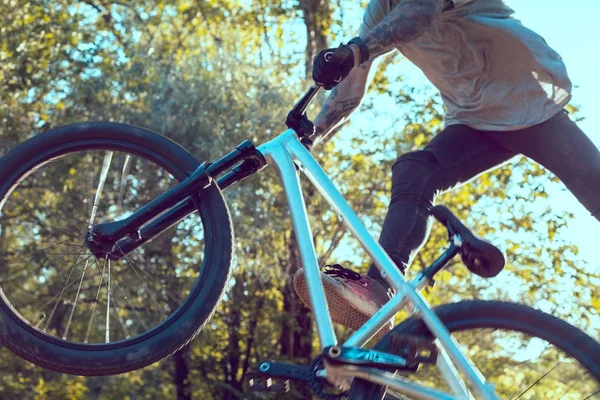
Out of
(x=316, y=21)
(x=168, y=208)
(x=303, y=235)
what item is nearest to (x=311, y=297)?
(x=303, y=235)

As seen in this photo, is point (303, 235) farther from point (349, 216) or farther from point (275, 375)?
point (275, 375)

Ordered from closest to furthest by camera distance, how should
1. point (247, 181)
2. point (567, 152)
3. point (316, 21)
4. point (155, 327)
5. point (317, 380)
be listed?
1. point (317, 380)
2. point (155, 327)
3. point (567, 152)
4. point (247, 181)
5. point (316, 21)

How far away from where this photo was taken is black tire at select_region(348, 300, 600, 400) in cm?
206

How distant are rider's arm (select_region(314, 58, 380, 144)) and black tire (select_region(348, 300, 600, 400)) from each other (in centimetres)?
97

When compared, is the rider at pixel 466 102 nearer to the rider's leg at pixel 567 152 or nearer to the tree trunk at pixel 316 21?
the rider's leg at pixel 567 152

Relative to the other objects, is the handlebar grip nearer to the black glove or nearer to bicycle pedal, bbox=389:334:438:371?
the black glove

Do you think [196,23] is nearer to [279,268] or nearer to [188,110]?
[188,110]

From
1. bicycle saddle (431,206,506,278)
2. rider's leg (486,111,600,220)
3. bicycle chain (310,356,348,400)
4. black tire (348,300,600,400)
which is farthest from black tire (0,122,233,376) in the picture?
rider's leg (486,111,600,220)

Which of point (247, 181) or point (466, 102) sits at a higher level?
point (247, 181)

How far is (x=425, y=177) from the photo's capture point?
2785 millimetres

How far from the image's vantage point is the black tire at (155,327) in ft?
8.11

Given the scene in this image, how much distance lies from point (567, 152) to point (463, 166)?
0.31 meters

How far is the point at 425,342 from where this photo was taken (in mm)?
2197

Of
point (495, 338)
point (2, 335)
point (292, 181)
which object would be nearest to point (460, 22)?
point (292, 181)
